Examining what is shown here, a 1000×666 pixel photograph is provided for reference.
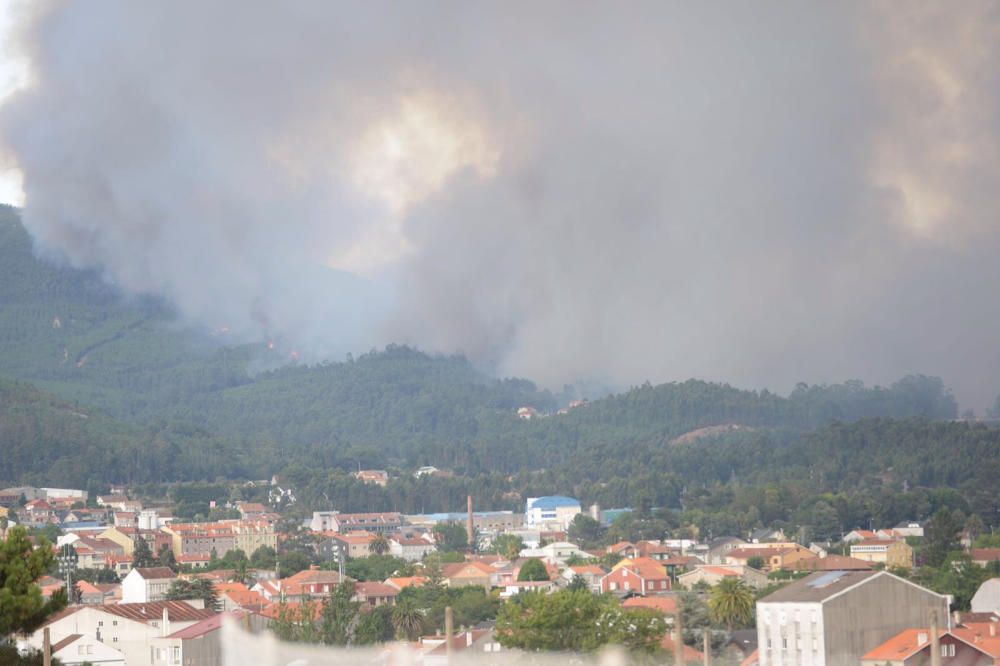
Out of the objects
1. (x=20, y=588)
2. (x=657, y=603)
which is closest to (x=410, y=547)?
(x=657, y=603)

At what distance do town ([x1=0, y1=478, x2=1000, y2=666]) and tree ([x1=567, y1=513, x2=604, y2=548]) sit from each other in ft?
0.58

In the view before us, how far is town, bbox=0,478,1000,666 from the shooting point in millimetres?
34938

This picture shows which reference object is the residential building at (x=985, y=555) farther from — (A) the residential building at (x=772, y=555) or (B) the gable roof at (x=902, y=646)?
(B) the gable roof at (x=902, y=646)

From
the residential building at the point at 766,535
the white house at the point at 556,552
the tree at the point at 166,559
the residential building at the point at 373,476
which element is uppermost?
the residential building at the point at 373,476

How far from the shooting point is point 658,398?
188875 mm

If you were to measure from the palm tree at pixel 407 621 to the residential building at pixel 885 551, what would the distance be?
3004 centimetres

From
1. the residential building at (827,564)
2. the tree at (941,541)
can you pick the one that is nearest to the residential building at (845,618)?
the residential building at (827,564)

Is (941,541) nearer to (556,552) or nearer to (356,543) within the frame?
(556,552)

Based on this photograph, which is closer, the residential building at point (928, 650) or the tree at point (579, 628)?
the residential building at point (928, 650)

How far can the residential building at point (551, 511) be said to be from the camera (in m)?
127

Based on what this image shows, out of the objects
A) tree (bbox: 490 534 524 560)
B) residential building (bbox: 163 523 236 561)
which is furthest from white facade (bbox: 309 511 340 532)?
residential building (bbox: 163 523 236 561)

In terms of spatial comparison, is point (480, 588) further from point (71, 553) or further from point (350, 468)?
point (350, 468)

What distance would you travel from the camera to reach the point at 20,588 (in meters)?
21.7

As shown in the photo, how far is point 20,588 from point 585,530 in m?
91.9
